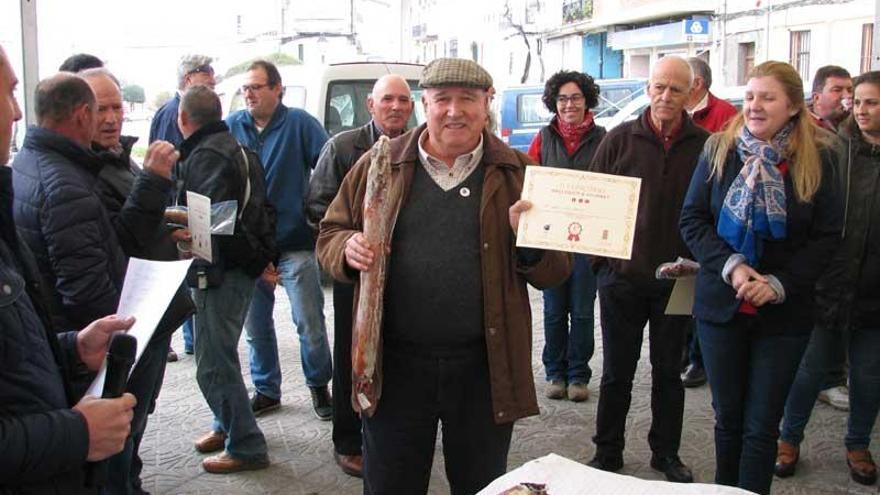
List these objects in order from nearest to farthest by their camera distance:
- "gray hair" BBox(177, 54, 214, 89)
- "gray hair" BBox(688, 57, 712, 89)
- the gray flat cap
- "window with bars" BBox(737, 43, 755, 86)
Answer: the gray flat cap → "gray hair" BBox(688, 57, 712, 89) → "gray hair" BBox(177, 54, 214, 89) → "window with bars" BBox(737, 43, 755, 86)

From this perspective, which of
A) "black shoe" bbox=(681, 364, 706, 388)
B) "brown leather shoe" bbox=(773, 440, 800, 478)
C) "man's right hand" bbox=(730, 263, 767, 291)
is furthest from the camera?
"black shoe" bbox=(681, 364, 706, 388)

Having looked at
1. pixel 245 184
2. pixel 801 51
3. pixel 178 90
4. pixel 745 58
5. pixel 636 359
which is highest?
pixel 745 58

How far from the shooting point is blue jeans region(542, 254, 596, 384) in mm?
5375

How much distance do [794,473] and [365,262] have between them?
2864 millimetres

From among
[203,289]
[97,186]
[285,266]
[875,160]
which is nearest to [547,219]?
[97,186]

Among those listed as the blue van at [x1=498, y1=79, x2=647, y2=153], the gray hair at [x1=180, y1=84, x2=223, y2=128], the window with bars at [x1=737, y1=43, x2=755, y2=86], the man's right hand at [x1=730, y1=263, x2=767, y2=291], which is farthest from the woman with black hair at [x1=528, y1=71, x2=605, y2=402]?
the window with bars at [x1=737, y1=43, x2=755, y2=86]

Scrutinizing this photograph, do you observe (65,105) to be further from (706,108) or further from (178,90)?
(706,108)

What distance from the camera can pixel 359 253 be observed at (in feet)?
8.37

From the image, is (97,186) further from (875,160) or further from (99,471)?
(875,160)

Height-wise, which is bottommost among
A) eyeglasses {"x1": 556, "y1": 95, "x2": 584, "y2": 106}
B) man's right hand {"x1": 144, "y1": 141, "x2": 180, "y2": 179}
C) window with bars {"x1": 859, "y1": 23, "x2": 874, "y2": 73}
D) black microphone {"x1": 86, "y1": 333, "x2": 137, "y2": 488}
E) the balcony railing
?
black microphone {"x1": 86, "y1": 333, "x2": 137, "y2": 488}

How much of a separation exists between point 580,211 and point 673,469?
207 cm

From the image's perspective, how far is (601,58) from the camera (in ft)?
99.9

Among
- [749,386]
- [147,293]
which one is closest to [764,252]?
[749,386]

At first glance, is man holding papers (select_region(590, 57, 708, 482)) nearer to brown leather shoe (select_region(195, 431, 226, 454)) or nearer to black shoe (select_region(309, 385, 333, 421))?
black shoe (select_region(309, 385, 333, 421))
